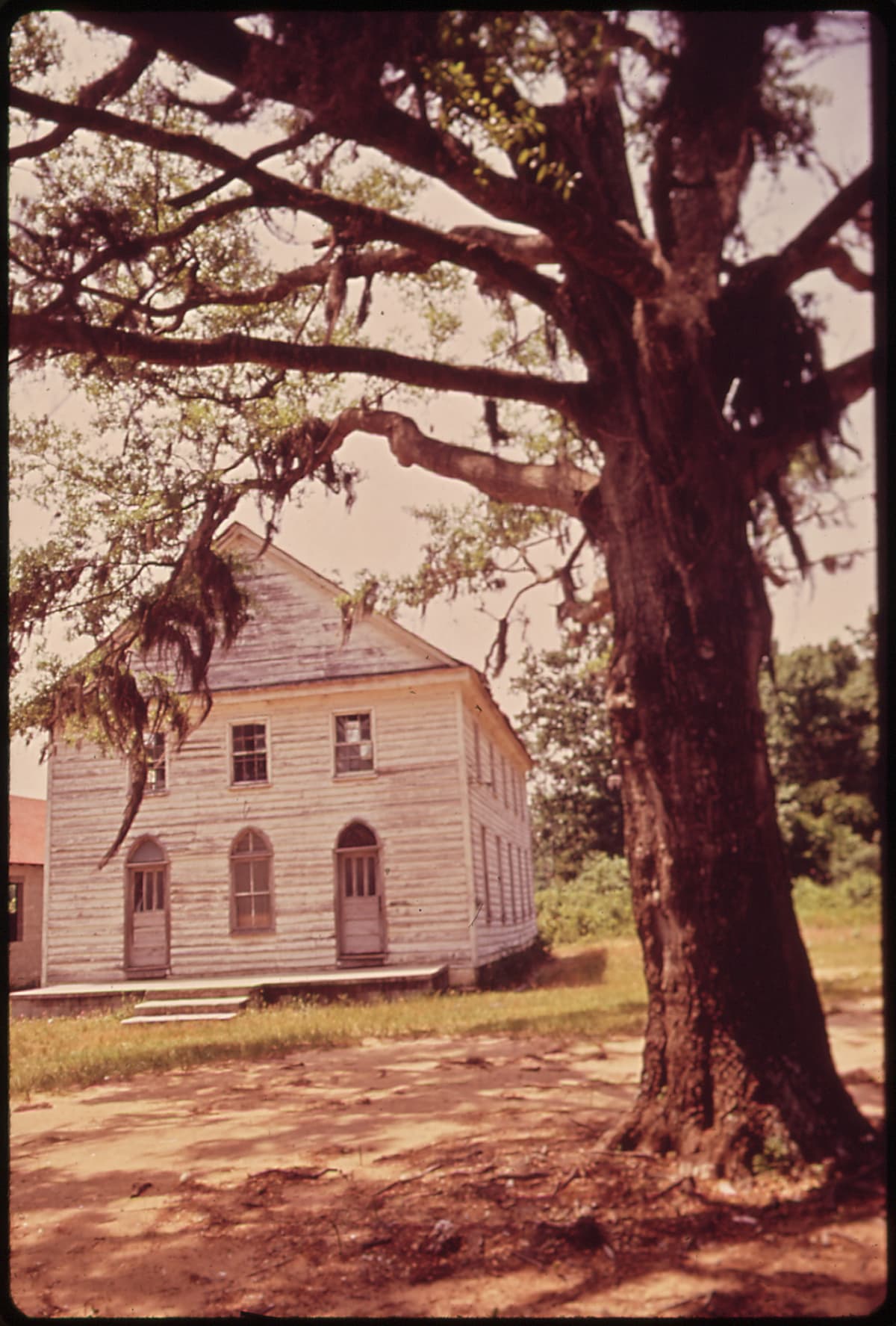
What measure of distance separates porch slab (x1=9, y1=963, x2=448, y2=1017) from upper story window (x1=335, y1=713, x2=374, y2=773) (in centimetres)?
264

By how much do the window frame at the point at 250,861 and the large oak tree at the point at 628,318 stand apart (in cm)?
665

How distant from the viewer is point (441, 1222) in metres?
3.57

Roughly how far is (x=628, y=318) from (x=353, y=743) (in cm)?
853

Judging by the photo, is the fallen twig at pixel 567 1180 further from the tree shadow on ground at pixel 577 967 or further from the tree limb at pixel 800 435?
the tree limb at pixel 800 435

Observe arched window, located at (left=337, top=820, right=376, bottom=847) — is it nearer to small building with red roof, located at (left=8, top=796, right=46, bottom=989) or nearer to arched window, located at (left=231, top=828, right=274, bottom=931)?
arched window, located at (left=231, top=828, right=274, bottom=931)

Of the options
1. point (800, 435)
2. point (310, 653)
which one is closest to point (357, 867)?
point (310, 653)

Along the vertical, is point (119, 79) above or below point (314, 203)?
above

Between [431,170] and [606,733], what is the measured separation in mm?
3146

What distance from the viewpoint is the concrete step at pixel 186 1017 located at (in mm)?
9109

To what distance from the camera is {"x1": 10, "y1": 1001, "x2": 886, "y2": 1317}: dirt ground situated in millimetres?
3029

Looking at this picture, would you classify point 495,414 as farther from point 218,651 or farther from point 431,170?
point 218,651

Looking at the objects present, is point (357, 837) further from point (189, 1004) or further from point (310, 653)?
point (189, 1004)

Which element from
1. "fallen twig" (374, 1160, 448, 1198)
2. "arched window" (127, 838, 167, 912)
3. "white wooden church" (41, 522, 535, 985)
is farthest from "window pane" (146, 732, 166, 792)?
"fallen twig" (374, 1160, 448, 1198)

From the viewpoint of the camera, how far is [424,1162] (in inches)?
171
